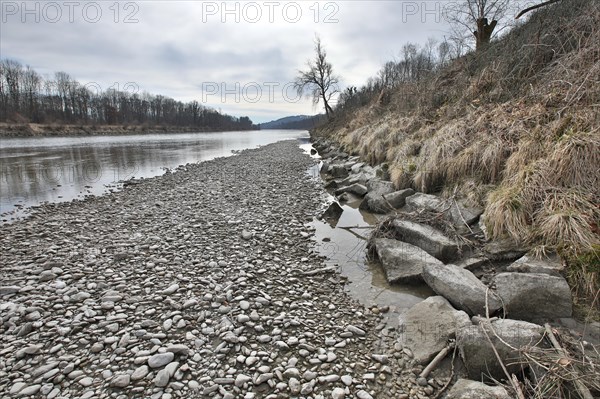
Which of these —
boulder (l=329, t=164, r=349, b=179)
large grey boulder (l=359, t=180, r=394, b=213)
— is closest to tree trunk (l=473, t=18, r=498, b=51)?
boulder (l=329, t=164, r=349, b=179)

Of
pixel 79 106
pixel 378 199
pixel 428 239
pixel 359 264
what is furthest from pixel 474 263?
pixel 79 106

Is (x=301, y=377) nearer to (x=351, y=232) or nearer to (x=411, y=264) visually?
(x=411, y=264)

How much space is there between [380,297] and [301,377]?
175 centimetres

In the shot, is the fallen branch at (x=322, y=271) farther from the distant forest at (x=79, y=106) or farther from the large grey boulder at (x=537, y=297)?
the distant forest at (x=79, y=106)

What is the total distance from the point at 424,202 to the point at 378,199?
1409mm

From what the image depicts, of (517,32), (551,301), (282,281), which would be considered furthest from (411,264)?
(517,32)

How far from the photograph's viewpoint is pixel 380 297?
3.94 metres

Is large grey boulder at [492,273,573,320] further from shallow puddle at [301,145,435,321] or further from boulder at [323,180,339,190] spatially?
boulder at [323,180,339,190]

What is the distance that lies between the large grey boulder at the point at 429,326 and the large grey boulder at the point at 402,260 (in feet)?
2.42

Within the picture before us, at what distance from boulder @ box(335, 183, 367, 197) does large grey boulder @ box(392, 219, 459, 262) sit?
3.54m

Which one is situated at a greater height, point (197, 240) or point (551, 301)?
point (551, 301)

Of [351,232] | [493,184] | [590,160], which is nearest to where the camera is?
[590,160]

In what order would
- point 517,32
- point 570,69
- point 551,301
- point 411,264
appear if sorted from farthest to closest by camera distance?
point 517,32
point 570,69
point 411,264
point 551,301

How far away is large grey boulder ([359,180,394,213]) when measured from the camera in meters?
7.21
